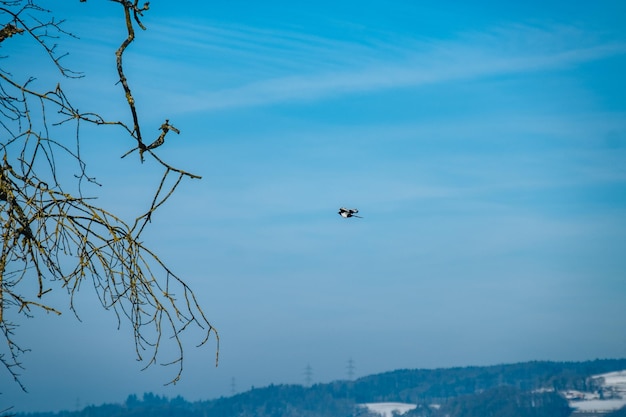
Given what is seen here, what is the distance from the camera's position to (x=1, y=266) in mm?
3369

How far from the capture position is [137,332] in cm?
363

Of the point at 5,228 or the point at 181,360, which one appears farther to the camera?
the point at 181,360

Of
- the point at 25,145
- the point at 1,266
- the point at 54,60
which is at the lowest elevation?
the point at 1,266

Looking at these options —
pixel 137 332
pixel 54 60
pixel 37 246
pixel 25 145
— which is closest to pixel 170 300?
pixel 137 332

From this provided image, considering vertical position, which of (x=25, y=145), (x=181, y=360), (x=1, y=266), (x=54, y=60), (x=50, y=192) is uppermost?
(x=54, y=60)

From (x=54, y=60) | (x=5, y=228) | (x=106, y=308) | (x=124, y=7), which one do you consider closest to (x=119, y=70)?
(x=124, y=7)

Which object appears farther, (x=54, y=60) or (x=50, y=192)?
(x=54, y=60)

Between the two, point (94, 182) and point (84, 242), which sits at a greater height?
point (94, 182)

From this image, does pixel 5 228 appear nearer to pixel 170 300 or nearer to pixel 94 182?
pixel 94 182

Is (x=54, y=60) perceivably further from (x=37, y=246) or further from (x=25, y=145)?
(x=37, y=246)

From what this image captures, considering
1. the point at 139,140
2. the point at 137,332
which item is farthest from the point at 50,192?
the point at 137,332

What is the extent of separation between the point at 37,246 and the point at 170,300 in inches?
21.8

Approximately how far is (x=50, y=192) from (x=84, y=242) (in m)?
0.23

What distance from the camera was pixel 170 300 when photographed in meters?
3.49
